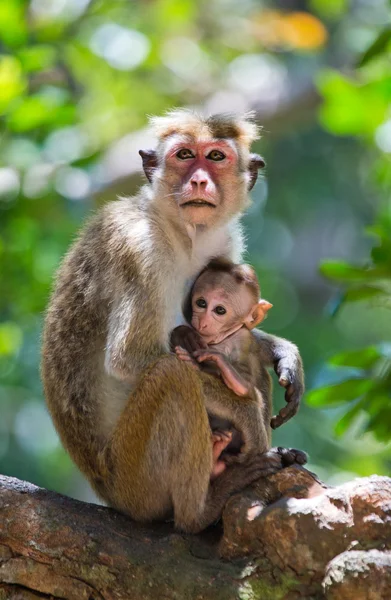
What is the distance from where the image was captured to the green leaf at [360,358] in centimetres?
571

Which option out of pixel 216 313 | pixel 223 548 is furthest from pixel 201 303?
pixel 223 548

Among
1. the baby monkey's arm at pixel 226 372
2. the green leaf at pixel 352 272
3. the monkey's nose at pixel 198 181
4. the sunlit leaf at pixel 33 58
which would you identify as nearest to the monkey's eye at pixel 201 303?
the baby monkey's arm at pixel 226 372

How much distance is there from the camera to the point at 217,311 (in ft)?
20.2

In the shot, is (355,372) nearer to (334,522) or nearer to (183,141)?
(334,522)

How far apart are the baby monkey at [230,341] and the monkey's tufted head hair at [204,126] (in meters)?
0.94

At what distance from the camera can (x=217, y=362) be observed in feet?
19.1

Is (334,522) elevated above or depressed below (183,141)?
below

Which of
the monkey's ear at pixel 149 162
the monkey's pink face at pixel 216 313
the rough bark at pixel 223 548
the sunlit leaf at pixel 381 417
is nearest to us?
the rough bark at pixel 223 548

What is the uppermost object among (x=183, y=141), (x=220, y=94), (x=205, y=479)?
(x=220, y=94)

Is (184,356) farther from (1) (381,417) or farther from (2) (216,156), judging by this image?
(2) (216,156)

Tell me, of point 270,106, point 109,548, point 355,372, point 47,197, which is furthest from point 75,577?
point 270,106

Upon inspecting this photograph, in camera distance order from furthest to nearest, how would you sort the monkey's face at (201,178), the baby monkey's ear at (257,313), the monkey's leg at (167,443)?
the baby monkey's ear at (257,313) < the monkey's face at (201,178) < the monkey's leg at (167,443)

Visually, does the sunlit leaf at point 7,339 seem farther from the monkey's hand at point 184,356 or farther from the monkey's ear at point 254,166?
the monkey's hand at point 184,356

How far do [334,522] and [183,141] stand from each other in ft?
9.74
